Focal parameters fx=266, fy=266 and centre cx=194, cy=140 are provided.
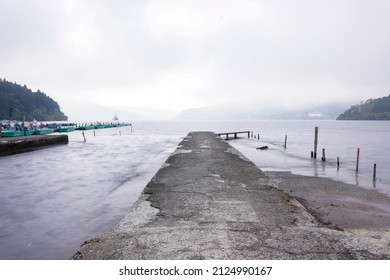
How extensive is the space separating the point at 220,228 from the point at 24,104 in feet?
577

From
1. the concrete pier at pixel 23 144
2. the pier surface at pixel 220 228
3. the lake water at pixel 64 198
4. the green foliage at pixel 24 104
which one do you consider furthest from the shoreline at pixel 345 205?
the green foliage at pixel 24 104

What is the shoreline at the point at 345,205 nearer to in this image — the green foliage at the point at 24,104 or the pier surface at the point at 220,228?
the pier surface at the point at 220,228

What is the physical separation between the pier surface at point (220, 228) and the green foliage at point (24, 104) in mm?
157754

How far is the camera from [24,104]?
490 ft

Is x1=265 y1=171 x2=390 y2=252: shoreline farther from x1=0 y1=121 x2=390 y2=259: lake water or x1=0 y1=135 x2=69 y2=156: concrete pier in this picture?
x1=0 y1=135 x2=69 y2=156: concrete pier

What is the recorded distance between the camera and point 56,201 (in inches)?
395

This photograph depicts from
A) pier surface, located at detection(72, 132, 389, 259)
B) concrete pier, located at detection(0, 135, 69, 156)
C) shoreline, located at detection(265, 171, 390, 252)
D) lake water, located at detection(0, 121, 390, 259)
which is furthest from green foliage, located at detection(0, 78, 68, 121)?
pier surface, located at detection(72, 132, 389, 259)

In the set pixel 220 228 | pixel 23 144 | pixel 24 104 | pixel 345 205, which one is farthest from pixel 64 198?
pixel 24 104

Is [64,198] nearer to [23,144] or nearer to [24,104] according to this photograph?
[23,144]

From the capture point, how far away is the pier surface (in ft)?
10.8

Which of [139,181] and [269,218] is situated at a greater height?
[269,218]
